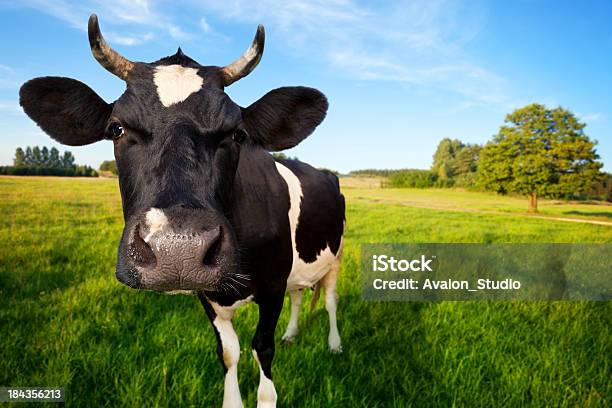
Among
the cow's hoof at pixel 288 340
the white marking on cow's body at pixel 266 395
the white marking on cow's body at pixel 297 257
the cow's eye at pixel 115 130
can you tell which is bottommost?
the cow's hoof at pixel 288 340

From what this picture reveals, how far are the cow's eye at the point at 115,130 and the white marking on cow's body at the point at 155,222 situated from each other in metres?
0.76

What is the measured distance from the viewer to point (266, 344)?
2916 millimetres

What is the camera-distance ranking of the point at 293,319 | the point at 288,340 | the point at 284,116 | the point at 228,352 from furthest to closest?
the point at 293,319 < the point at 288,340 < the point at 228,352 < the point at 284,116

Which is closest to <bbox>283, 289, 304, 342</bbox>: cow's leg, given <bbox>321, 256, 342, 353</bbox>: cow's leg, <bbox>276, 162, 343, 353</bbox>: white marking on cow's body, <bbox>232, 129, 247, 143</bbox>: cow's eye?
<bbox>276, 162, 343, 353</bbox>: white marking on cow's body

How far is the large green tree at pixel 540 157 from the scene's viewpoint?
29.1 metres

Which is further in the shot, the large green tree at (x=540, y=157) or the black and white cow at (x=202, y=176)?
the large green tree at (x=540, y=157)

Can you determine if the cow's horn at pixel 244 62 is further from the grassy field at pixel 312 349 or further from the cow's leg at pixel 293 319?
the cow's leg at pixel 293 319

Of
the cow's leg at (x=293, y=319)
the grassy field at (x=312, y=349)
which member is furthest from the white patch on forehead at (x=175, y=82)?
the cow's leg at (x=293, y=319)

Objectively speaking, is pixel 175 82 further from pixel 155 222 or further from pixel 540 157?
pixel 540 157

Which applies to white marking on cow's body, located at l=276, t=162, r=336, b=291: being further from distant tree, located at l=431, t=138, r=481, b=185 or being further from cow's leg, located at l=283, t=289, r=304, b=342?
distant tree, located at l=431, t=138, r=481, b=185

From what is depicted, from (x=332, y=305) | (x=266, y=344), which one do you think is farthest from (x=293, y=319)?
(x=266, y=344)

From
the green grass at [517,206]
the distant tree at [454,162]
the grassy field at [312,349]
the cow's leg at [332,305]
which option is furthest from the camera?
the distant tree at [454,162]

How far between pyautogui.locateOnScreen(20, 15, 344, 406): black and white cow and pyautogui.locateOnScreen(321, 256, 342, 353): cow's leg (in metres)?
1.11

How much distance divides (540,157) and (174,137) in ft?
113
